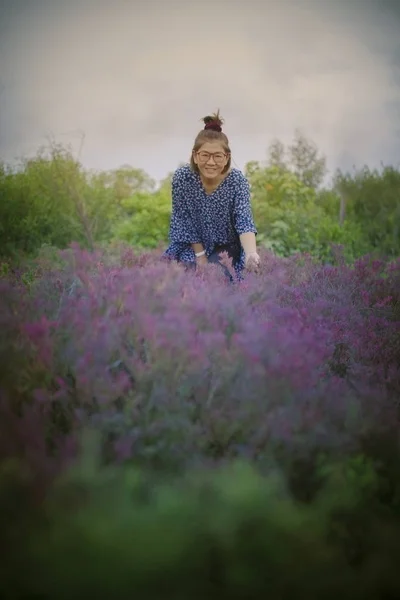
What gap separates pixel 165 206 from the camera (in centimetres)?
825

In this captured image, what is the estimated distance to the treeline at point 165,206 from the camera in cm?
617

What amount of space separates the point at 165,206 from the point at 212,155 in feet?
14.0

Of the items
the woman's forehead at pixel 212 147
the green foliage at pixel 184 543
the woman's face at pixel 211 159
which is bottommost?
the green foliage at pixel 184 543

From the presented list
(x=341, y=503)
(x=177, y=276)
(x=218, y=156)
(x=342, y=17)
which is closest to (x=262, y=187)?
(x=218, y=156)

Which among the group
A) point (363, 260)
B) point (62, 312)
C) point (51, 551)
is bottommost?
point (51, 551)

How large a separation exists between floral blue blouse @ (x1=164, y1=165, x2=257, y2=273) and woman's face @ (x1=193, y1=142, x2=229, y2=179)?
200mm

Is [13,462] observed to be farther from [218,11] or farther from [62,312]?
[218,11]

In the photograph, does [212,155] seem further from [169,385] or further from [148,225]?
[148,225]

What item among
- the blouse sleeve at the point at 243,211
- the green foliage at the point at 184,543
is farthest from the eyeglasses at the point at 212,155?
the green foliage at the point at 184,543

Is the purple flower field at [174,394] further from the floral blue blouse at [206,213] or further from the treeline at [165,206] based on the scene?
the floral blue blouse at [206,213]

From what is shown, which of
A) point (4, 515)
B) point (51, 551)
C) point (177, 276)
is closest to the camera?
point (51, 551)

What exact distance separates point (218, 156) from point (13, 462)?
3460 millimetres

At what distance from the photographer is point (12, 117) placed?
3.57 metres

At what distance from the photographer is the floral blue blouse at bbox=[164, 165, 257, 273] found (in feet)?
14.4
